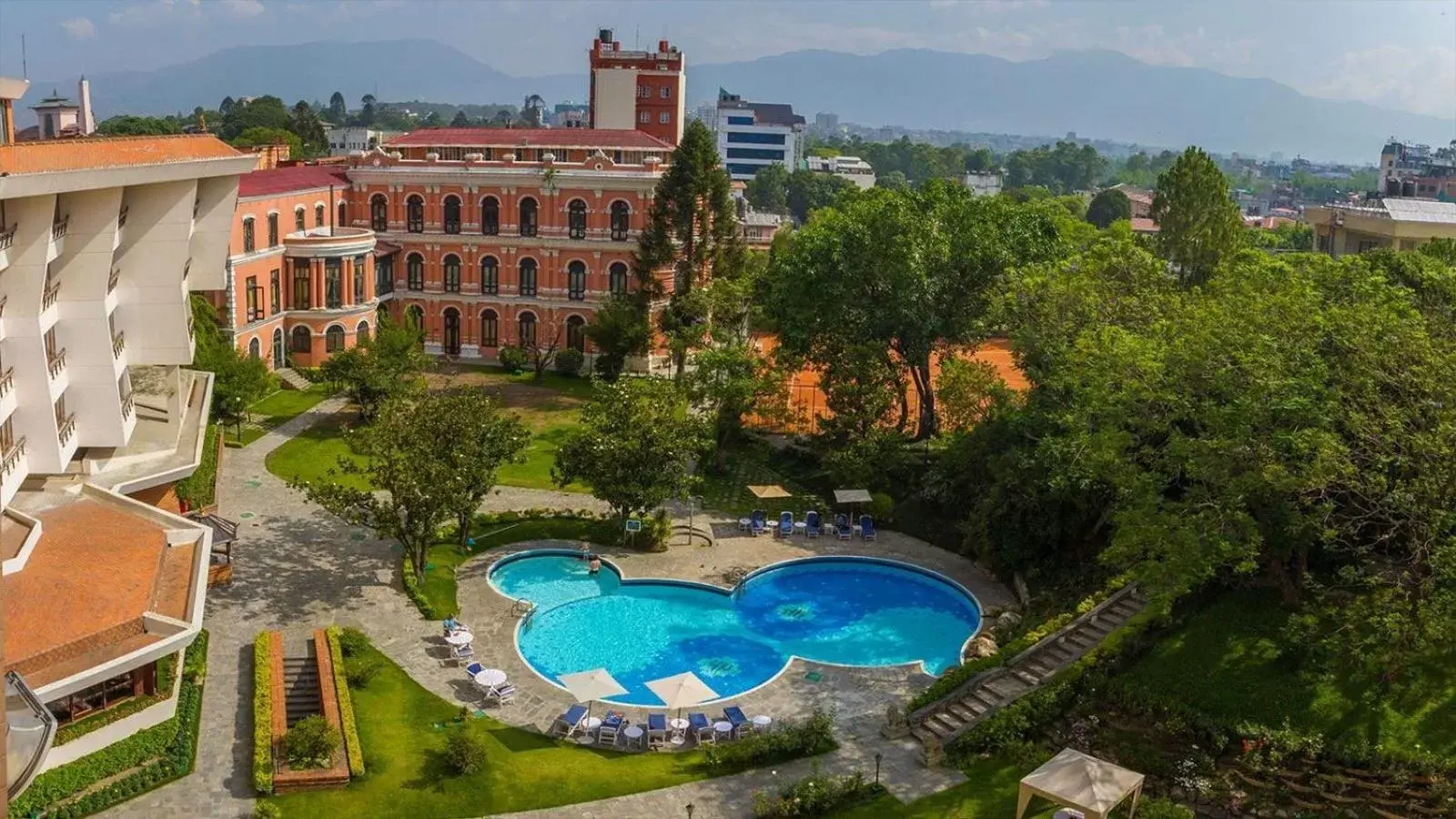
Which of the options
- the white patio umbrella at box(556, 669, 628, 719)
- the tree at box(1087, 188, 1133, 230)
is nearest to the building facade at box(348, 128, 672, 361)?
the white patio umbrella at box(556, 669, 628, 719)

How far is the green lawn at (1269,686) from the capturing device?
20.7 metres

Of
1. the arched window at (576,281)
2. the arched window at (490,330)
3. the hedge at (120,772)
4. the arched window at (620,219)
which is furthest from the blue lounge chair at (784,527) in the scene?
the arched window at (490,330)

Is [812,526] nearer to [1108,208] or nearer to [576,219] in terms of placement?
[576,219]

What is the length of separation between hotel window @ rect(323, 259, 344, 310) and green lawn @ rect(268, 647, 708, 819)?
29.7m

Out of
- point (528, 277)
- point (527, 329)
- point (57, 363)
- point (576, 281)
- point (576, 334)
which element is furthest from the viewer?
point (527, 329)

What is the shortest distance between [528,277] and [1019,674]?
117 ft

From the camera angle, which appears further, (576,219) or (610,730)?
(576,219)

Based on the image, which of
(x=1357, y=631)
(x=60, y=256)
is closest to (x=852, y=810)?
(x=1357, y=631)

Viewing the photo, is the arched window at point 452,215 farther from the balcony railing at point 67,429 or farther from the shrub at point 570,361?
the balcony railing at point 67,429

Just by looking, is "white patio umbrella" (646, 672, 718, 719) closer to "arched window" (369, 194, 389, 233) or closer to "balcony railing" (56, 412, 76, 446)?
"balcony railing" (56, 412, 76, 446)

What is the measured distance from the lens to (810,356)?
40.3m

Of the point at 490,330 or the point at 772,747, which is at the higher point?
the point at 490,330

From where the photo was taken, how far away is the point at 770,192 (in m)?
149

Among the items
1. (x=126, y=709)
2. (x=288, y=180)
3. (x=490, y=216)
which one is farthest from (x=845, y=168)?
(x=126, y=709)
